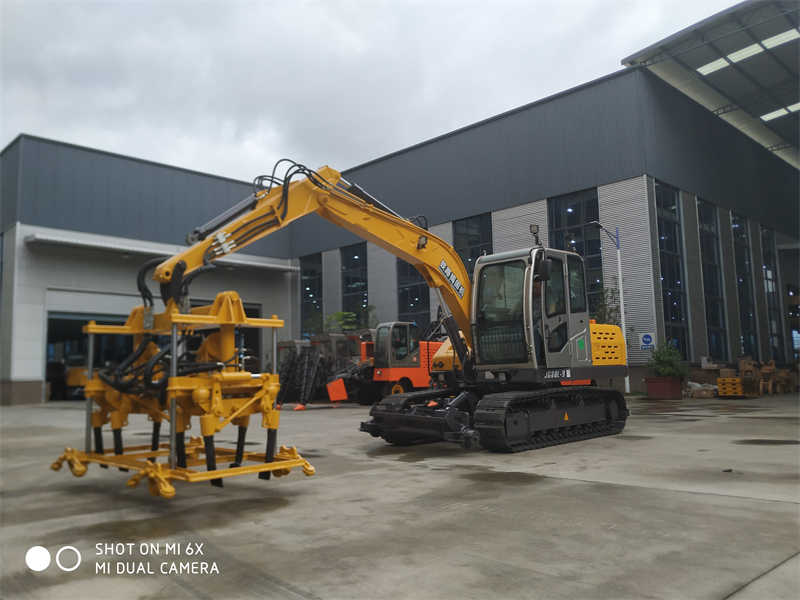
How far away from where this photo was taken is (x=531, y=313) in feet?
29.3

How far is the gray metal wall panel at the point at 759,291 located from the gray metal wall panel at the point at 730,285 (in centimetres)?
305

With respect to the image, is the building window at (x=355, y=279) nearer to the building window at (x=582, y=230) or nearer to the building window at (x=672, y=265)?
the building window at (x=582, y=230)

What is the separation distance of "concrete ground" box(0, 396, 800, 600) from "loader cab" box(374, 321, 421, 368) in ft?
36.2

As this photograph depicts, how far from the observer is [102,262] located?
29.9 m

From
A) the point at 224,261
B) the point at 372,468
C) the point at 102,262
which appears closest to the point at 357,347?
the point at 224,261

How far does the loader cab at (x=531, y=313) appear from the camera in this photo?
9039mm

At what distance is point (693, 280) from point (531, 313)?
65.9 feet

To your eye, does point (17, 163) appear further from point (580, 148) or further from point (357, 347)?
point (580, 148)

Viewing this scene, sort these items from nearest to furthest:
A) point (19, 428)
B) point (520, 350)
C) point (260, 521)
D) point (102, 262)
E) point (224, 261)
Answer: point (260, 521), point (520, 350), point (19, 428), point (102, 262), point (224, 261)

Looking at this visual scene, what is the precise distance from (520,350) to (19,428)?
12548mm

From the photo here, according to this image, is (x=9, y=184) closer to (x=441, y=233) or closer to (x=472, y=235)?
(x=441, y=233)

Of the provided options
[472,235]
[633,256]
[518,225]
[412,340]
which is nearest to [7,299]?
[412,340]

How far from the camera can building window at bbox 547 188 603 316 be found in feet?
80.3

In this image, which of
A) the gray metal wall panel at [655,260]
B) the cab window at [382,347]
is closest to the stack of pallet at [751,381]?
the gray metal wall panel at [655,260]
